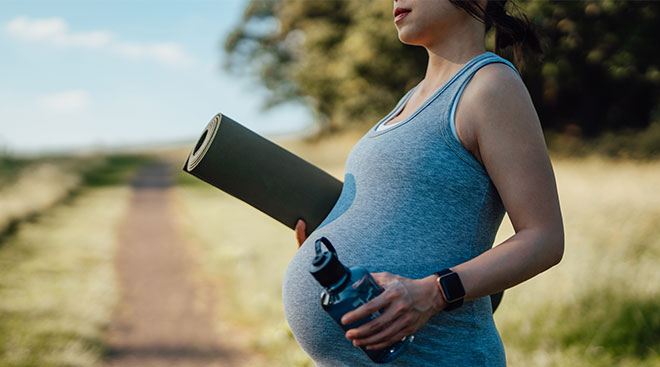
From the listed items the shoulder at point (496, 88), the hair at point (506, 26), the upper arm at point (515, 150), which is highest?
the hair at point (506, 26)

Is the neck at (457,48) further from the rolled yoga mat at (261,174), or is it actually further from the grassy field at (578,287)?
the grassy field at (578,287)

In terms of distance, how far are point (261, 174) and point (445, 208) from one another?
1.73 ft

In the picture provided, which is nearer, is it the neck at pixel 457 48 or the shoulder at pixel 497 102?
the shoulder at pixel 497 102

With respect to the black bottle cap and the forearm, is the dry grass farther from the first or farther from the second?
the forearm

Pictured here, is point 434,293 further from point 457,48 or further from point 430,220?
point 457,48

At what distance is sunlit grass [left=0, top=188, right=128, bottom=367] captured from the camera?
4074 mm

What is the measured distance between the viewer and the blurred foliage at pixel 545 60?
9867mm

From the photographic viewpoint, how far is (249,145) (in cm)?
139

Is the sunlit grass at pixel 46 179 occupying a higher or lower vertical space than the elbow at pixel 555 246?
higher

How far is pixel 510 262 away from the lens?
103 centimetres

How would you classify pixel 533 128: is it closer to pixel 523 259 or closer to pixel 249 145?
pixel 523 259

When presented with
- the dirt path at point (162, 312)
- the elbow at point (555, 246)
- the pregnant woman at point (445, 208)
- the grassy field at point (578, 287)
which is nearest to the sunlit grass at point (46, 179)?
the dirt path at point (162, 312)

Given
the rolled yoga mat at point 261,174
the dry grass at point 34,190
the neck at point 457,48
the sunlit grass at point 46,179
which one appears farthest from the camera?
the sunlit grass at point 46,179

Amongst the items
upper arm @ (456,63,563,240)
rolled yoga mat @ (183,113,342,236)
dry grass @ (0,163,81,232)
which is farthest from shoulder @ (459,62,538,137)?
dry grass @ (0,163,81,232)
